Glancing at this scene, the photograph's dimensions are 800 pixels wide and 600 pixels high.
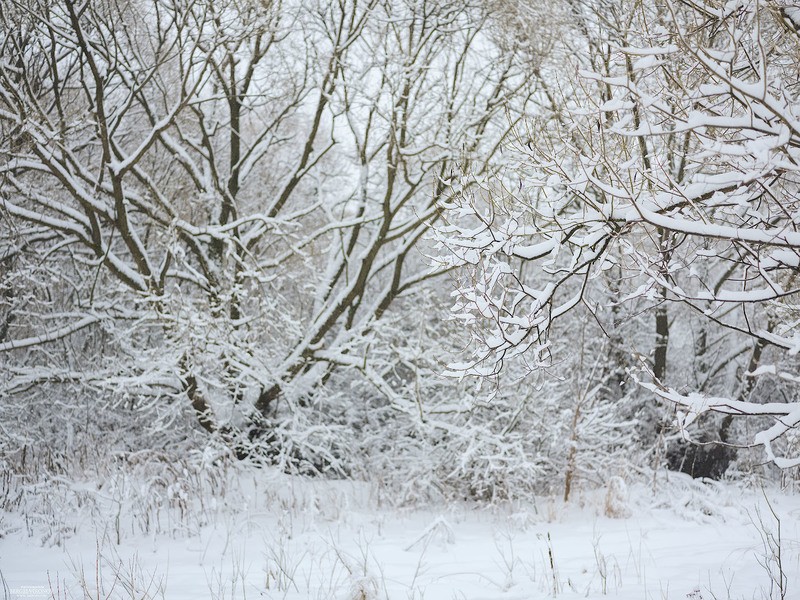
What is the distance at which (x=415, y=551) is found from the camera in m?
5.16

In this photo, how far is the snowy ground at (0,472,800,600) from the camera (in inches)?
143

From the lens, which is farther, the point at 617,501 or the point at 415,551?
the point at 617,501

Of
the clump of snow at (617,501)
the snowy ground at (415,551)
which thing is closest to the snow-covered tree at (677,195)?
the snowy ground at (415,551)

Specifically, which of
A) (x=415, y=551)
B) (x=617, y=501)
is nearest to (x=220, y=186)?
(x=415, y=551)

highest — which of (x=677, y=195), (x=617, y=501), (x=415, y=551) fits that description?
(x=677, y=195)

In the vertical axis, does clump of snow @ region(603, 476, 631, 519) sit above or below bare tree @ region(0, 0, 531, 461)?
below

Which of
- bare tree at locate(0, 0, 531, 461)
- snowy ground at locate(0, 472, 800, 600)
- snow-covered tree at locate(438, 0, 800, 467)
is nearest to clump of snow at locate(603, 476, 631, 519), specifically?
snowy ground at locate(0, 472, 800, 600)

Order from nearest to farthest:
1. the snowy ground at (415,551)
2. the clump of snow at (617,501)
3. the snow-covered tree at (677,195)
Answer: the snow-covered tree at (677,195) → the snowy ground at (415,551) → the clump of snow at (617,501)

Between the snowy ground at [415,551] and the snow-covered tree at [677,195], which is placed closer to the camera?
the snow-covered tree at [677,195]

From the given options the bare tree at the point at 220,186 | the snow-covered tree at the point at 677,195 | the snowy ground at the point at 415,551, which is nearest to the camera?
the snow-covered tree at the point at 677,195

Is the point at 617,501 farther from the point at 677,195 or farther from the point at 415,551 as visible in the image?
the point at 677,195

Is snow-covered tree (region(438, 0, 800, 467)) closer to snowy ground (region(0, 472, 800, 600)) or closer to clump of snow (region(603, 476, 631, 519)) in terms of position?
snowy ground (region(0, 472, 800, 600))

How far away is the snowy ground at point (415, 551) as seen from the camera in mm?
3641

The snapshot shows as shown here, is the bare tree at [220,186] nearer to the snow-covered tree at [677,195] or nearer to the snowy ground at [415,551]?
the snowy ground at [415,551]
